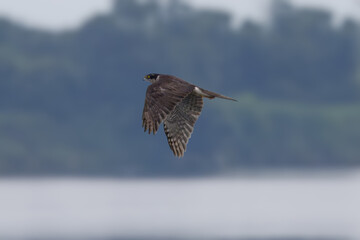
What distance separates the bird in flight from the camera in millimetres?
8773

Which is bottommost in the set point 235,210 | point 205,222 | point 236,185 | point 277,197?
point 205,222

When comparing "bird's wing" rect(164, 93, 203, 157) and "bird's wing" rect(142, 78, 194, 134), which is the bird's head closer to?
"bird's wing" rect(164, 93, 203, 157)

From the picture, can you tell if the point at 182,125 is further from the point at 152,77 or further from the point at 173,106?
the point at 173,106

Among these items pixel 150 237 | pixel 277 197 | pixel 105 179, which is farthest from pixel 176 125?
pixel 105 179

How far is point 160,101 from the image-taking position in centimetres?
892

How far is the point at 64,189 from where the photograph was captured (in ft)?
285

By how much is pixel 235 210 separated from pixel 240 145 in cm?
3508

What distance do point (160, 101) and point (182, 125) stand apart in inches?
74.6

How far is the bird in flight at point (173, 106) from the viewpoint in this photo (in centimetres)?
877

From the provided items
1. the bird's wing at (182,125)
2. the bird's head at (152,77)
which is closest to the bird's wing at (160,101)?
the bird's head at (152,77)

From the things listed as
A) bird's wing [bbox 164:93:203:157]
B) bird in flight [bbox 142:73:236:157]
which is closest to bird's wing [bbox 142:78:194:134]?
bird in flight [bbox 142:73:236:157]

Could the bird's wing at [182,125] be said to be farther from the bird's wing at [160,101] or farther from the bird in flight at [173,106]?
the bird's wing at [160,101]

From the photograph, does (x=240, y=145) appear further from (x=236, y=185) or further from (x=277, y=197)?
(x=277, y=197)

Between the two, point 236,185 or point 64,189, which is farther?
point 236,185
